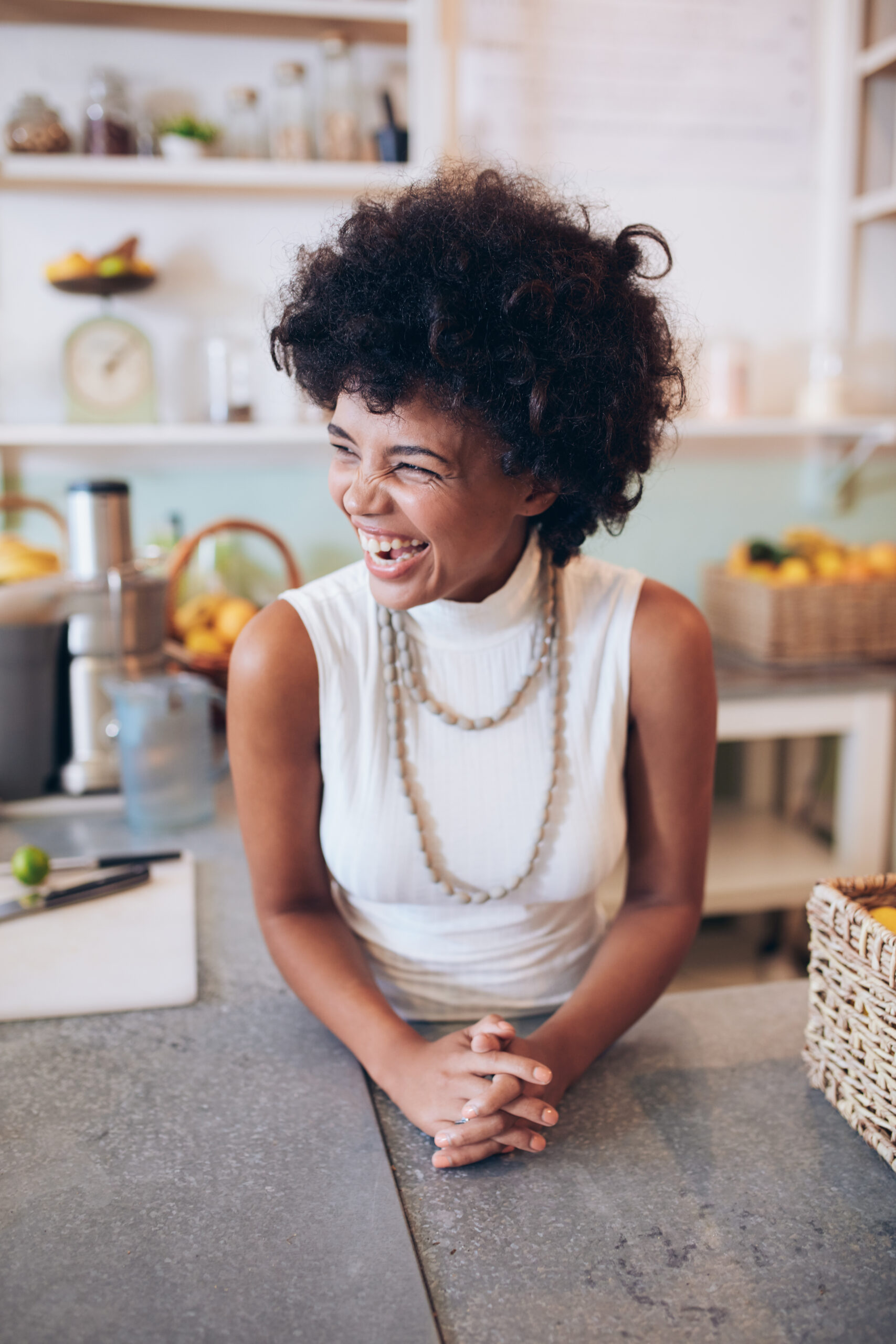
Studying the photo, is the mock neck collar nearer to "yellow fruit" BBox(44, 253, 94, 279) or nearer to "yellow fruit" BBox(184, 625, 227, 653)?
"yellow fruit" BBox(184, 625, 227, 653)

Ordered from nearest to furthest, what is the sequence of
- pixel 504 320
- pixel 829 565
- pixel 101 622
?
pixel 504 320 → pixel 101 622 → pixel 829 565

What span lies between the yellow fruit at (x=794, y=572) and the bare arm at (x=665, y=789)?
4.39 feet

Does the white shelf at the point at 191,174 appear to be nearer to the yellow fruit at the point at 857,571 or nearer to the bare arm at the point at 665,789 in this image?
the yellow fruit at the point at 857,571

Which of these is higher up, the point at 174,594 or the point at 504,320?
the point at 504,320

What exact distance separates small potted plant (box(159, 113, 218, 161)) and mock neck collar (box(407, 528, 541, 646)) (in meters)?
1.53

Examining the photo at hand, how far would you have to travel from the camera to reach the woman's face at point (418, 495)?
0.77 meters

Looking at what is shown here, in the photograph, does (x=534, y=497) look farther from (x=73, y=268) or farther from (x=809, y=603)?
(x=73, y=268)

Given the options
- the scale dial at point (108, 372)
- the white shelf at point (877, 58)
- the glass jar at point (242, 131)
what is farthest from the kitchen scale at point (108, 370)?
the white shelf at point (877, 58)

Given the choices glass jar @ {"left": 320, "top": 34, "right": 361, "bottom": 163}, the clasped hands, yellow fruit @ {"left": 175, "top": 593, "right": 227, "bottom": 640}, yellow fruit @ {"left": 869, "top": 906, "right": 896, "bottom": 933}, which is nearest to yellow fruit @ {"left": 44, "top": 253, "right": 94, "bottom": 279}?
glass jar @ {"left": 320, "top": 34, "right": 361, "bottom": 163}

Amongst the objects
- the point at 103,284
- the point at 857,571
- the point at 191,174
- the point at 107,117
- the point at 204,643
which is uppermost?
the point at 107,117

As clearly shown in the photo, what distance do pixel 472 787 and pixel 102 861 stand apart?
493 millimetres

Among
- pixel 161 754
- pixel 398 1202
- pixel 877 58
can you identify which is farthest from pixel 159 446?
pixel 398 1202

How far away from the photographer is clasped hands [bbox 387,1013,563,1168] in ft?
2.27

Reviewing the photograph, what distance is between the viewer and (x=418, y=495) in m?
0.78
